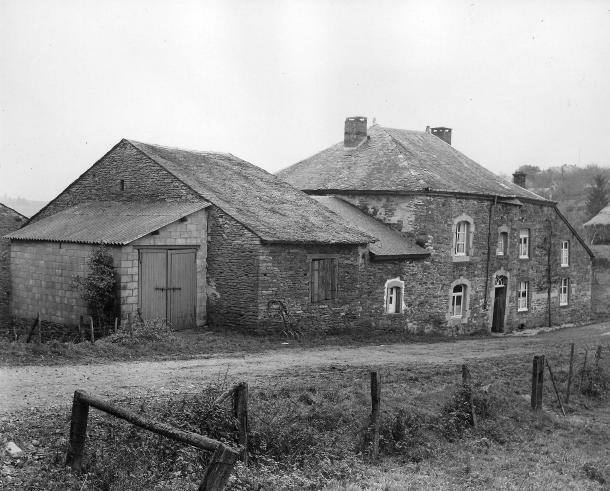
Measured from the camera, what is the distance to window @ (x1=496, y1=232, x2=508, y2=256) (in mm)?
31438

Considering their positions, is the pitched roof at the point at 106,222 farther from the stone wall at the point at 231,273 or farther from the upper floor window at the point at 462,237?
the upper floor window at the point at 462,237

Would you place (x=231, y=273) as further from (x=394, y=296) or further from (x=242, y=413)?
(x=242, y=413)

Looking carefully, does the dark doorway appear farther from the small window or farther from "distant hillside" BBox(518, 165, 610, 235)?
"distant hillside" BBox(518, 165, 610, 235)

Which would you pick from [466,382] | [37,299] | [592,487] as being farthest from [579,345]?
[37,299]

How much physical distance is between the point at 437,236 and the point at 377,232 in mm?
2658

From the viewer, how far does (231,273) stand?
21359 mm

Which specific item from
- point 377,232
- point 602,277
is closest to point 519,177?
point 602,277

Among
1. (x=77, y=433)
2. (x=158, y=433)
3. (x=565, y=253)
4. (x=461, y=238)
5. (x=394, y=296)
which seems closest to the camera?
(x=158, y=433)

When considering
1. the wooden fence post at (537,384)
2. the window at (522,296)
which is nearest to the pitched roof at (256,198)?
the wooden fence post at (537,384)

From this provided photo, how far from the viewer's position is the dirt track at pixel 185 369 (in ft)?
37.9

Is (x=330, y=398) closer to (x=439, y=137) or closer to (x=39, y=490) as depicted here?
(x=39, y=490)

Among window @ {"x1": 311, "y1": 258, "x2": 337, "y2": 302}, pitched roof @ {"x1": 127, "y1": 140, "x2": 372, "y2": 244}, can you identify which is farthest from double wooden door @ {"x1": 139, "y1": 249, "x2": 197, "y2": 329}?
window @ {"x1": 311, "y1": 258, "x2": 337, "y2": 302}

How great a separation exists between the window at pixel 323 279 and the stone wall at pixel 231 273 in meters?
2.36

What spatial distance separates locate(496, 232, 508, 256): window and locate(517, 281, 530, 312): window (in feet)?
8.04
